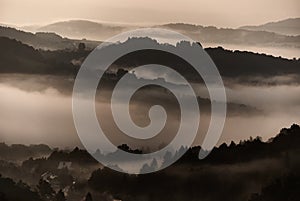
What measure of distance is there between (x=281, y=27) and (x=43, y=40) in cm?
85

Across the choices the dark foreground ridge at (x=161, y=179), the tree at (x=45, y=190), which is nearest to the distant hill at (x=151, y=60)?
the dark foreground ridge at (x=161, y=179)

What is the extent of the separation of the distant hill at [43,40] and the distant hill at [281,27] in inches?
22.9

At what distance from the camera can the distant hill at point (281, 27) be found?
1784 millimetres

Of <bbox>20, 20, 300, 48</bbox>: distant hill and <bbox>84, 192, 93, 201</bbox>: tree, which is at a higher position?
<bbox>20, 20, 300, 48</bbox>: distant hill

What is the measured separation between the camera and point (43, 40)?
1755 millimetres

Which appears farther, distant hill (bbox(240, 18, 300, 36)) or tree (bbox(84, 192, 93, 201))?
distant hill (bbox(240, 18, 300, 36))

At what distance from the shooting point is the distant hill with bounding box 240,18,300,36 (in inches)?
70.2

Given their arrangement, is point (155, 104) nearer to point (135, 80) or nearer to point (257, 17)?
point (135, 80)

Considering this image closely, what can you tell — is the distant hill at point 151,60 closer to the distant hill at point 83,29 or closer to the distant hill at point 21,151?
the distant hill at point 83,29

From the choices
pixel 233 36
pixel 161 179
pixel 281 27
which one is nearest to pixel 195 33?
pixel 233 36

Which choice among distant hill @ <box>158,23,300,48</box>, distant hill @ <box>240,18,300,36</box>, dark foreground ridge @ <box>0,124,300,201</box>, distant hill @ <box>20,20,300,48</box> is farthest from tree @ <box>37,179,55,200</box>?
distant hill @ <box>240,18,300,36</box>

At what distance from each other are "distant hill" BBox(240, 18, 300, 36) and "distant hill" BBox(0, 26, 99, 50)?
0.58 meters

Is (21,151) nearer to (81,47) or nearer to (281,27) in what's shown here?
(81,47)

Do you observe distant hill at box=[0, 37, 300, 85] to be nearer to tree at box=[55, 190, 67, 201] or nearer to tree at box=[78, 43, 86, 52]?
tree at box=[78, 43, 86, 52]
